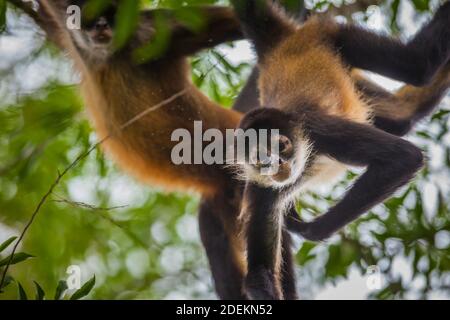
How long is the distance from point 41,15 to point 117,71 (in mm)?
487

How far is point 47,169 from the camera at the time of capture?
11.8 feet

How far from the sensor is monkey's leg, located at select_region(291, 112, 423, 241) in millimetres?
3137

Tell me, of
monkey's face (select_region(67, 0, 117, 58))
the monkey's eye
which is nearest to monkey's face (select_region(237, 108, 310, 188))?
the monkey's eye

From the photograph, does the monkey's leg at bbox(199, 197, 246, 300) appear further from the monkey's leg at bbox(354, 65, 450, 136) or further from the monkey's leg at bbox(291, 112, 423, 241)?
the monkey's leg at bbox(354, 65, 450, 136)

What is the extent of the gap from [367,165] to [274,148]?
453mm

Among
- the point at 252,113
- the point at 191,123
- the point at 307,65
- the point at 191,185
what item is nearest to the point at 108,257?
the point at 191,185

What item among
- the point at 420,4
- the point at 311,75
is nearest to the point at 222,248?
the point at 311,75

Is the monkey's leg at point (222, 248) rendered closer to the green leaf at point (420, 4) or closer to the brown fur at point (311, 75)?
the brown fur at point (311, 75)

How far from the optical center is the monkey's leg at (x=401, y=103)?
3.59 m

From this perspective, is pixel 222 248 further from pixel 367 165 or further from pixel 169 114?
A: pixel 367 165

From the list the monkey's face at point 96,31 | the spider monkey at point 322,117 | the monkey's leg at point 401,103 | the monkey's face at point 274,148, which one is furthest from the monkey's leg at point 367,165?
the monkey's face at point 96,31

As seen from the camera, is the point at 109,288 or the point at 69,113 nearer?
the point at 69,113

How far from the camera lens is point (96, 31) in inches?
132
